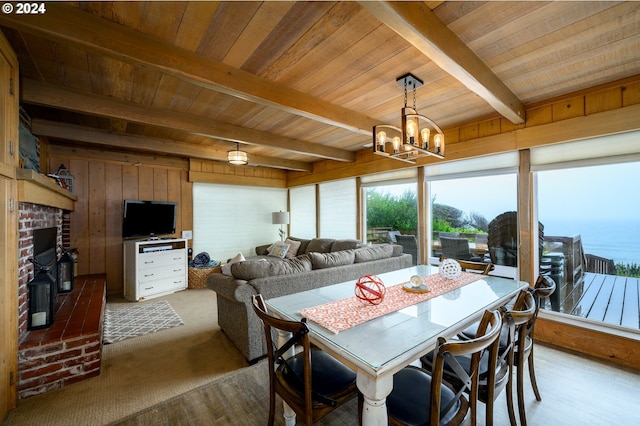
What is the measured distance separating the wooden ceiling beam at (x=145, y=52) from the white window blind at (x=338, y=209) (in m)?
2.91

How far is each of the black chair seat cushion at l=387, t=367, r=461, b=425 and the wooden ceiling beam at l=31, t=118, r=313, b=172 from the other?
4532 millimetres

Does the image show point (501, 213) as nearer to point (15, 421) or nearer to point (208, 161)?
point (15, 421)

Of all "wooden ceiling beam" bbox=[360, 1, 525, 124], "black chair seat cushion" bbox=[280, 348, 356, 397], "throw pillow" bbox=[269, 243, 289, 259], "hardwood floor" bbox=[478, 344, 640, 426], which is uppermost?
"wooden ceiling beam" bbox=[360, 1, 525, 124]

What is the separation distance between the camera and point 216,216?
5734 mm

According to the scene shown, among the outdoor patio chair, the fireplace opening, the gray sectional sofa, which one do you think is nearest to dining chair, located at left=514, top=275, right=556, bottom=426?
the gray sectional sofa

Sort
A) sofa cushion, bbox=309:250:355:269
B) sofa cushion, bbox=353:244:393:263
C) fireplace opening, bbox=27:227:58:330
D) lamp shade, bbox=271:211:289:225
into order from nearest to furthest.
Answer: fireplace opening, bbox=27:227:58:330 → sofa cushion, bbox=309:250:355:269 → sofa cushion, bbox=353:244:393:263 → lamp shade, bbox=271:211:289:225

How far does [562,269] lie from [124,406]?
14.0 feet

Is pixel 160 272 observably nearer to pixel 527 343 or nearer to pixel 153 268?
pixel 153 268

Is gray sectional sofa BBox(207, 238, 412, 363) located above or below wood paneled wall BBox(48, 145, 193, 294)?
below

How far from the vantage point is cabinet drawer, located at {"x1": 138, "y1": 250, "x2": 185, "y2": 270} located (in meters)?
4.19

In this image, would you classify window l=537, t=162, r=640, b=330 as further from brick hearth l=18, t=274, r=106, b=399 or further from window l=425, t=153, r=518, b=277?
brick hearth l=18, t=274, r=106, b=399

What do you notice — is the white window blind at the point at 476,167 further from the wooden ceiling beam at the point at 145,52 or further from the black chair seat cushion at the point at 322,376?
the black chair seat cushion at the point at 322,376

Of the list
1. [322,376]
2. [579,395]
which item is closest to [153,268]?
[322,376]

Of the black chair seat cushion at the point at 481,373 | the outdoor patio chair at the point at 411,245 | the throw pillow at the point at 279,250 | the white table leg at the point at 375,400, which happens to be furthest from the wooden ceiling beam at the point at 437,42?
the throw pillow at the point at 279,250
